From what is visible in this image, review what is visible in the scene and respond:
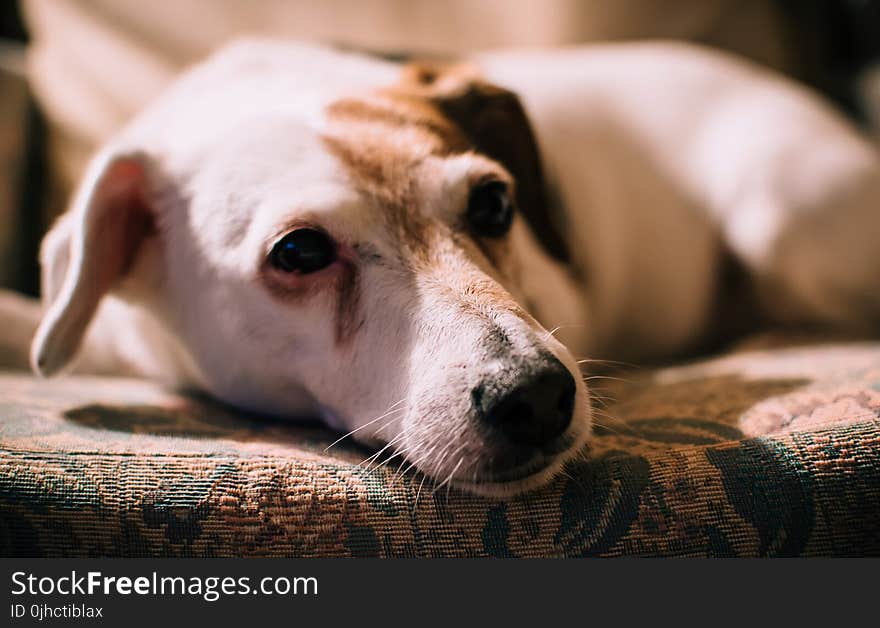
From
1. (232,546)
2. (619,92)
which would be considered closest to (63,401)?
(232,546)

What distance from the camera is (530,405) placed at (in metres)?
0.90

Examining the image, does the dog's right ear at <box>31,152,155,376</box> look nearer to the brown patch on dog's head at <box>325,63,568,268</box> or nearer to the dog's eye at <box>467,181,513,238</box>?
the brown patch on dog's head at <box>325,63,568,268</box>

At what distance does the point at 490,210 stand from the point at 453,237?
13 centimetres

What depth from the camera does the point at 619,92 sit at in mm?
2082

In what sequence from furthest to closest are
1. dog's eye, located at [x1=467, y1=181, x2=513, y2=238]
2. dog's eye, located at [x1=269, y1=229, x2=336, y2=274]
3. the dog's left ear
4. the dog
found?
the dog's left ear, dog's eye, located at [x1=467, y1=181, x2=513, y2=238], dog's eye, located at [x1=269, y1=229, x2=336, y2=274], the dog

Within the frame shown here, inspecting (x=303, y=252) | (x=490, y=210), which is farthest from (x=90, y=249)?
(x=490, y=210)

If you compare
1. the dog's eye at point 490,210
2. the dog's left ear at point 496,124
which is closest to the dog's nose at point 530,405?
the dog's eye at point 490,210

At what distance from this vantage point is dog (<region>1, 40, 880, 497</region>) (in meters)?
1.01

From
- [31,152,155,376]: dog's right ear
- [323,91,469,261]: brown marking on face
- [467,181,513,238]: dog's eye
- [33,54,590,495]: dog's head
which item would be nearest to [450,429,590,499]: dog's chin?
[33,54,590,495]: dog's head

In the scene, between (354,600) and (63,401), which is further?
(63,401)

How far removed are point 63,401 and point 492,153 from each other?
3.08 feet

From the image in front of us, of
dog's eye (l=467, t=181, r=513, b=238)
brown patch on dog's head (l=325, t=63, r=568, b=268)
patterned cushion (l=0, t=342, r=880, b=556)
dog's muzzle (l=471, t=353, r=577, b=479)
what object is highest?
brown patch on dog's head (l=325, t=63, r=568, b=268)

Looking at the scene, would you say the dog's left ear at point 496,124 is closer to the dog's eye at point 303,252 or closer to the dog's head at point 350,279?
the dog's head at point 350,279

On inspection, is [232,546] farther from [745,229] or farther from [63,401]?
[745,229]
